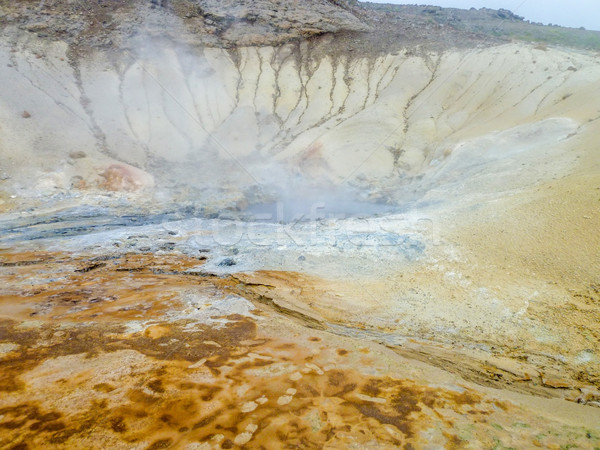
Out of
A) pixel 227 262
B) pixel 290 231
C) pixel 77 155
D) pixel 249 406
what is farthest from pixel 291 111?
pixel 249 406

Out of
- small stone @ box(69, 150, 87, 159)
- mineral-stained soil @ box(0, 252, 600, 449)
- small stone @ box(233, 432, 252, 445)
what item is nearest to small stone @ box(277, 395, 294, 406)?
mineral-stained soil @ box(0, 252, 600, 449)

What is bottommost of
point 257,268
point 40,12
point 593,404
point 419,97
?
point 257,268

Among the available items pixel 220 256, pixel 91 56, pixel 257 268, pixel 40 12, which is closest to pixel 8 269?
pixel 220 256

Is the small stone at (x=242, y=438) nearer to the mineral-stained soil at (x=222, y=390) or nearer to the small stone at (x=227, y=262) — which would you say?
the mineral-stained soil at (x=222, y=390)

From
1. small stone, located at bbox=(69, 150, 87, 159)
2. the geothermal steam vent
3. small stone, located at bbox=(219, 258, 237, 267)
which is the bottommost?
small stone, located at bbox=(69, 150, 87, 159)

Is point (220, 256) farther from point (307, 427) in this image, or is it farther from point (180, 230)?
point (307, 427)

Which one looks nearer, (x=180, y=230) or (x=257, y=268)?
(x=257, y=268)

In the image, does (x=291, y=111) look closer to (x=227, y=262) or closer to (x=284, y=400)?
(x=227, y=262)

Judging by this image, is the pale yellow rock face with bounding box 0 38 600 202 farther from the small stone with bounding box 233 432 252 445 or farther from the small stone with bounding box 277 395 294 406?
the small stone with bounding box 233 432 252 445
